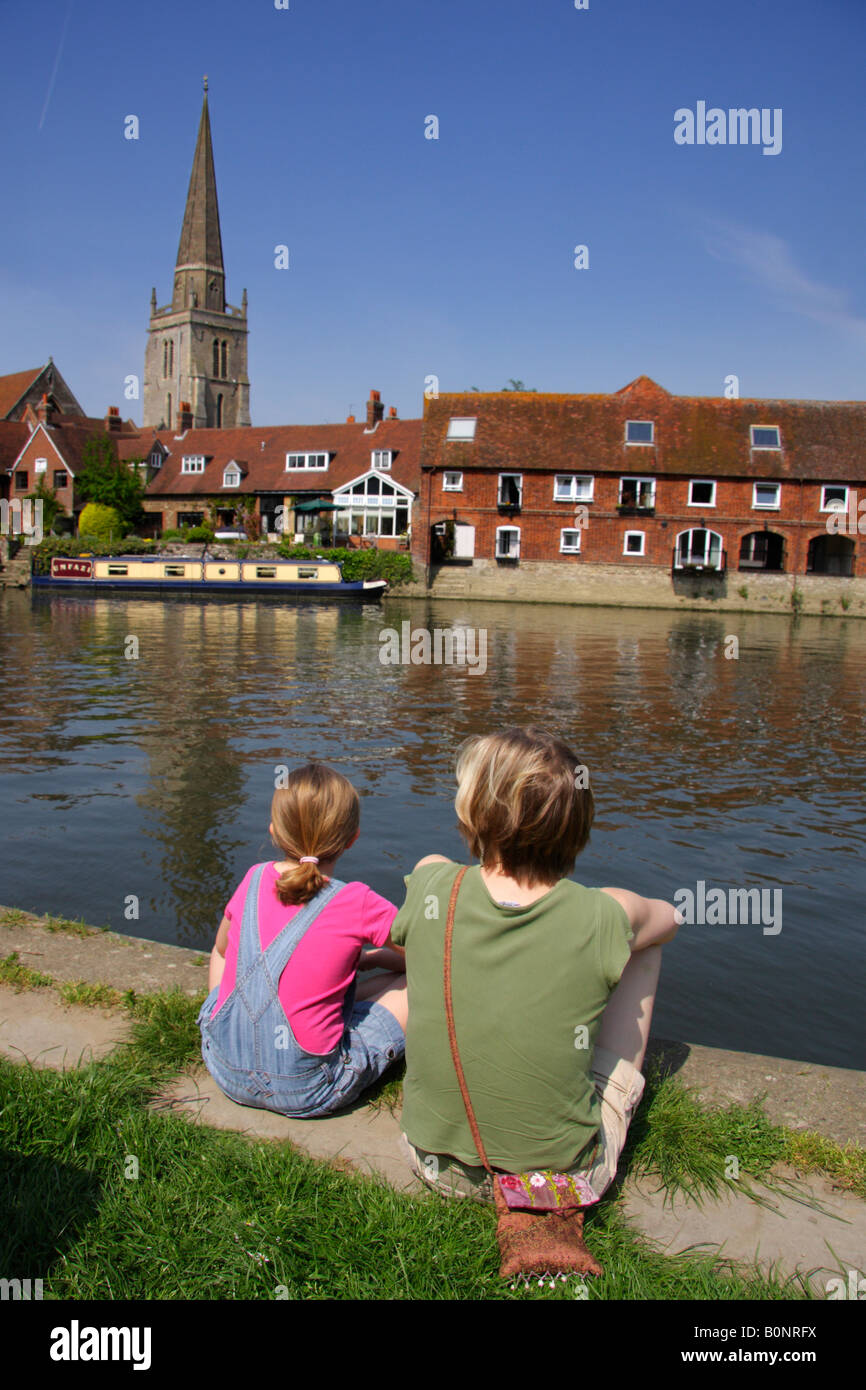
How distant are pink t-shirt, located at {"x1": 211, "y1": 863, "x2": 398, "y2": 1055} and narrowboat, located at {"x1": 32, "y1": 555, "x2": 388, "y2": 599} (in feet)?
121

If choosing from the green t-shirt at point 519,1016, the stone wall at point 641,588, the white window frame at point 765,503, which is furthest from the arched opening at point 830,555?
the green t-shirt at point 519,1016

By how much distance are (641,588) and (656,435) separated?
25.1 ft

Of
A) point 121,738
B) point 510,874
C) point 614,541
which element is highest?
point 614,541

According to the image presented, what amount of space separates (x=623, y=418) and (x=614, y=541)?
641 centimetres

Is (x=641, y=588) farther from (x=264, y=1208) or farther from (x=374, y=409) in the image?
(x=264, y=1208)

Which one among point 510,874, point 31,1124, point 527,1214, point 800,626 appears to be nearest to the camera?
point 527,1214

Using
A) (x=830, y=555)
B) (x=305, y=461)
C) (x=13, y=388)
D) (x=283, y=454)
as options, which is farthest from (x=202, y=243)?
(x=830, y=555)

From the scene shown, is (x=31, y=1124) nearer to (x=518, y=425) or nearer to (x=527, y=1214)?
(x=527, y=1214)

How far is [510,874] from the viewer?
9.48 feet

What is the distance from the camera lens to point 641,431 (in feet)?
152

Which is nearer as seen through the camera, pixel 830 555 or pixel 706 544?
pixel 706 544

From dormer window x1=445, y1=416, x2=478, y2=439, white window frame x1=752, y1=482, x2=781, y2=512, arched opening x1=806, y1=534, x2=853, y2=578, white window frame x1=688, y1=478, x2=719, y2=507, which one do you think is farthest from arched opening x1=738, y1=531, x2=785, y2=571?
dormer window x1=445, y1=416, x2=478, y2=439
